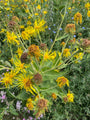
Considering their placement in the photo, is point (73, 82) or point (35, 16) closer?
point (73, 82)

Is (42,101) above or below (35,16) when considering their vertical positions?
below

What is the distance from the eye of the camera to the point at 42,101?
33.4 inches

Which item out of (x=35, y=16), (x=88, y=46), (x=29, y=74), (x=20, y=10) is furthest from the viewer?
(x=20, y=10)

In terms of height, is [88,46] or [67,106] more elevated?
[88,46]

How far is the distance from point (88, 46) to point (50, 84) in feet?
1.93

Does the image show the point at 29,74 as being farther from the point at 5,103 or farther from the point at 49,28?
the point at 49,28

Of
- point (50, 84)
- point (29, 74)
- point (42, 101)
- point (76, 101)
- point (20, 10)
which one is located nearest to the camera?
point (42, 101)

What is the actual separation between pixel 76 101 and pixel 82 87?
17cm

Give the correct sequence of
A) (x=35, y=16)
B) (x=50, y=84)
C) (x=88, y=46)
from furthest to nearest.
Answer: (x=35, y=16) < (x=50, y=84) < (x=88, y=46)

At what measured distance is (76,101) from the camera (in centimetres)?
147

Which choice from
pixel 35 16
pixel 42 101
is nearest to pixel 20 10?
pixel 35 16

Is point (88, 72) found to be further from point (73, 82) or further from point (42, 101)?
point (42, 101)

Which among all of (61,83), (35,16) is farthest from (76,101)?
(35,16)

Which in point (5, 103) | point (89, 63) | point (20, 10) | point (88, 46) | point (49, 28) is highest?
point (20, 10)
